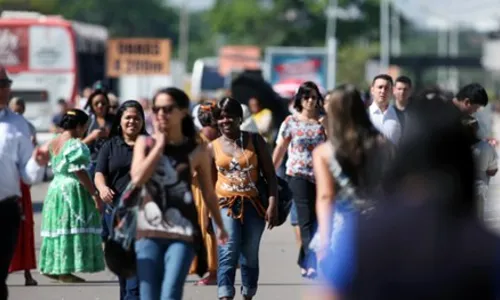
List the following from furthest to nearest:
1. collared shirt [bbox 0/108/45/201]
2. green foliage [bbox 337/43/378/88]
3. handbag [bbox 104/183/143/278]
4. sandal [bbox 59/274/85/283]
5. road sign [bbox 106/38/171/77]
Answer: green foliage [bbox 337/43/378/88]
road sign [bbox 106/38/171/77]
sandal [bbox 59/274/85/283]
collared shirt [bbox 0/108/45/201]
handbag [bbox 104/183/143/278]

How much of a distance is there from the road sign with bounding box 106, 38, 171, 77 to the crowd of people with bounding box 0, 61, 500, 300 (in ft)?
90.3

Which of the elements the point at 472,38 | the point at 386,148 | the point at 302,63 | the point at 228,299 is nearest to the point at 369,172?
the point at 386,148

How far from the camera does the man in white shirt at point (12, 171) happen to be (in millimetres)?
8734

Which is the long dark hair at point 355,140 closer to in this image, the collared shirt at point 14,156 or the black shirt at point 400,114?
the collared shirt at point 14,156

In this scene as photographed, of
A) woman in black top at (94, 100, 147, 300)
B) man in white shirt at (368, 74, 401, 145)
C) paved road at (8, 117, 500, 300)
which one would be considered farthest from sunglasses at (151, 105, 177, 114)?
man in white shirt at (368, 74, 401, 145)

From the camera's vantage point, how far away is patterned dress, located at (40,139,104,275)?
1223 cm

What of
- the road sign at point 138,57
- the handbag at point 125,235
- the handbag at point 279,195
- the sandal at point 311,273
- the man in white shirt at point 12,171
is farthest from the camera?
the road sign at point 138,57

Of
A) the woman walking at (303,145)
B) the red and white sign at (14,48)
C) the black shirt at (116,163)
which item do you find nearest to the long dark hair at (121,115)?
the black shirt at (116,163)

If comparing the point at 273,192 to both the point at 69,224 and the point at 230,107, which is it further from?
the point at 69,224

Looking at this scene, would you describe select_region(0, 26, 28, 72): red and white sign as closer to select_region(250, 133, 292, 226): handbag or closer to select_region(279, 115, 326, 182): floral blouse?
select_region(279, 115, 326, 182): floral blouse

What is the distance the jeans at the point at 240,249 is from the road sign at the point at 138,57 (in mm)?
32013

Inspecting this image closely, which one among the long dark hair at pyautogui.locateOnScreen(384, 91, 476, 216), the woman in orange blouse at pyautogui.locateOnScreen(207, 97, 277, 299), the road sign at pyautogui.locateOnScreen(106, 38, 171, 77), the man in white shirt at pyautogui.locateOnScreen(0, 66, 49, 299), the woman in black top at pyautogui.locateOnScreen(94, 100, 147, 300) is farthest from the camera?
the road sign at pyautogui.locateOnScreen(106, 38, 171, 77)

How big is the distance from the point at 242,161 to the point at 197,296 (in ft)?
6.27

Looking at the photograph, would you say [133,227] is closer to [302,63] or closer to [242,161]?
[242,161]
